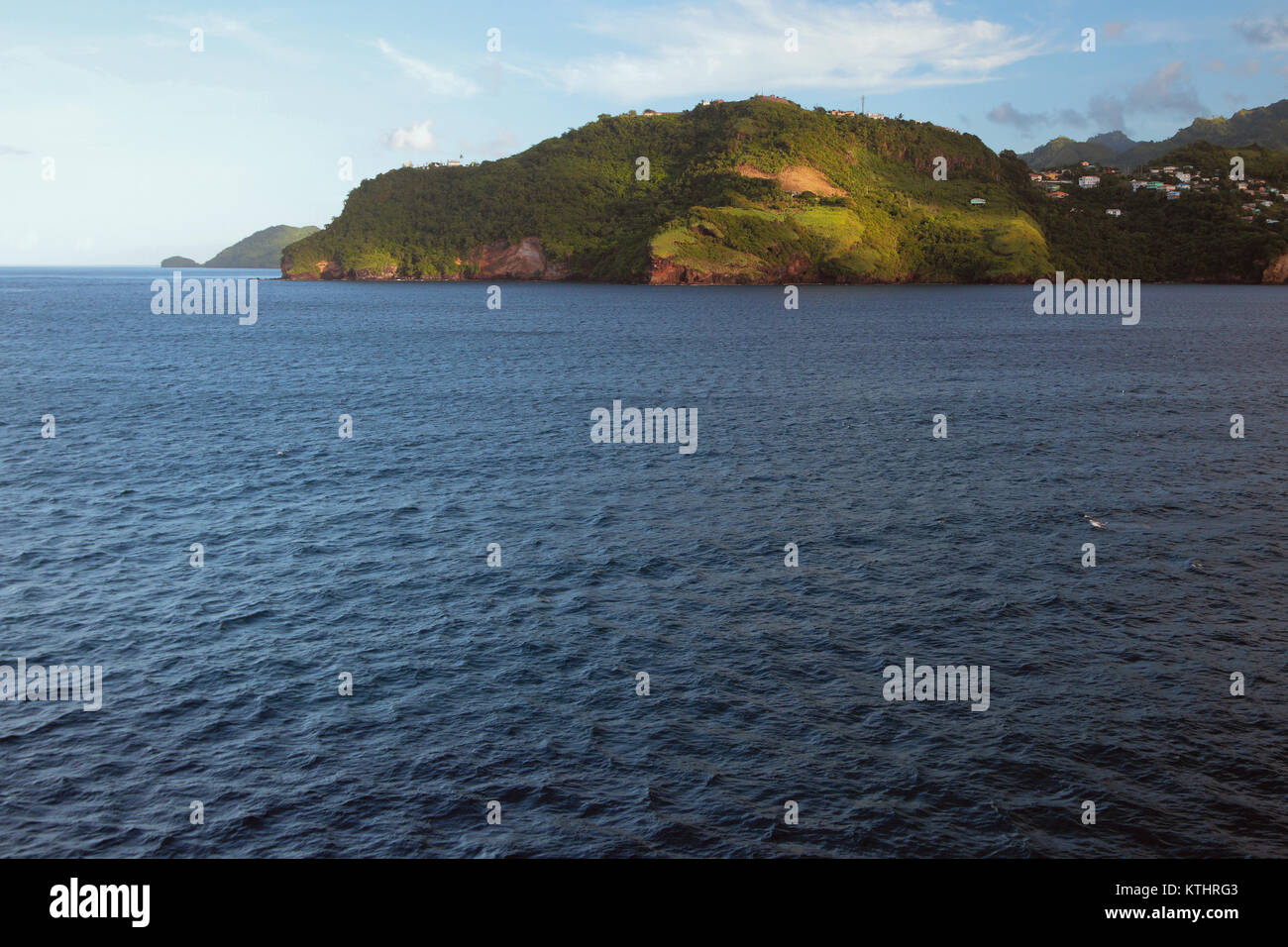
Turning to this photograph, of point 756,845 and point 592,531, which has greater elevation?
point 592,531

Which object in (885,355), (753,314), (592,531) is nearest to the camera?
(592,531)

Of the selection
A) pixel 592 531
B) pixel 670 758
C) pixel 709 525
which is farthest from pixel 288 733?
pixel 709 525

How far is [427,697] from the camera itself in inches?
1163

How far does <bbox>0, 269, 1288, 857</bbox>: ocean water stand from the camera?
2344 centimetres

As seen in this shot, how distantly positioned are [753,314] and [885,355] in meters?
72.5

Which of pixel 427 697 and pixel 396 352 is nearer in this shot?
pixel 427 697

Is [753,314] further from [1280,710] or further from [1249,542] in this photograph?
[1280,710]

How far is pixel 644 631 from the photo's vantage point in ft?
114

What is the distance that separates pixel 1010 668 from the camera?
31531 mm

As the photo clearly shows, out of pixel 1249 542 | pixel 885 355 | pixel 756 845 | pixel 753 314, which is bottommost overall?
pixel 756 845

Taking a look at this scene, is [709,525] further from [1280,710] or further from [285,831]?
[285,831]

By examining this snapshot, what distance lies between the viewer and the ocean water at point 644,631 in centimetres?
2344
